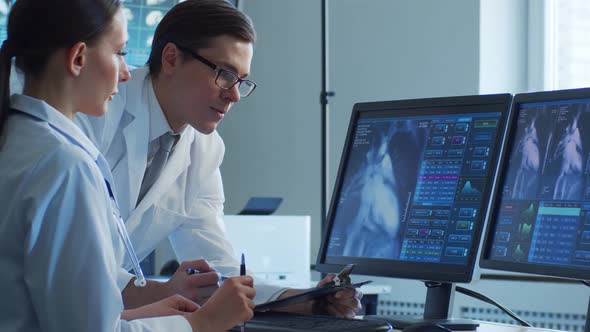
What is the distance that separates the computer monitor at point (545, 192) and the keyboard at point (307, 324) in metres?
0.29

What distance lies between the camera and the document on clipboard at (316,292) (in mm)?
1656

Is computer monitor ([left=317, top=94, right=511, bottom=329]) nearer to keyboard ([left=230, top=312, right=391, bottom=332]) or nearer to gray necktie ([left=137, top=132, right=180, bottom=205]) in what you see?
keyboard ([left=230, top=312, right=391, bottom=332])

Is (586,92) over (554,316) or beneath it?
over

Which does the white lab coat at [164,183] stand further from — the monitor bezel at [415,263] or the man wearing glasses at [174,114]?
the monitor bezel at [415,263]

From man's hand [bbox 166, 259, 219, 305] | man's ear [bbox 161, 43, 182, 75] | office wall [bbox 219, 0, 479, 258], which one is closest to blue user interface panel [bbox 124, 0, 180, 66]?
office wall [bbox 219, 0, 479, 258]

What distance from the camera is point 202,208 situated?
2148mm

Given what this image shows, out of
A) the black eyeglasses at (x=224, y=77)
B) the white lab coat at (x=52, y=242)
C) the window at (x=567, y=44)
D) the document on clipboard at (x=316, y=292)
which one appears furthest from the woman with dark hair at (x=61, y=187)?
the window at (x=567, y=44)

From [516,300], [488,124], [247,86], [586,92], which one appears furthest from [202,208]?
[516,300]

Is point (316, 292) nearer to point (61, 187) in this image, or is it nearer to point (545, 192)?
point (545, 192)

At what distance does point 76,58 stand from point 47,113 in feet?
0.29

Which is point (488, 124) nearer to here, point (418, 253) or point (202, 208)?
point (418, 253)

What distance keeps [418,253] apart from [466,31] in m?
2.28

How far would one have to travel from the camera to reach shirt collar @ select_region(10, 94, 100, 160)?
1.24 metres

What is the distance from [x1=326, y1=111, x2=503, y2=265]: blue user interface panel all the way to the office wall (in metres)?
2.06
